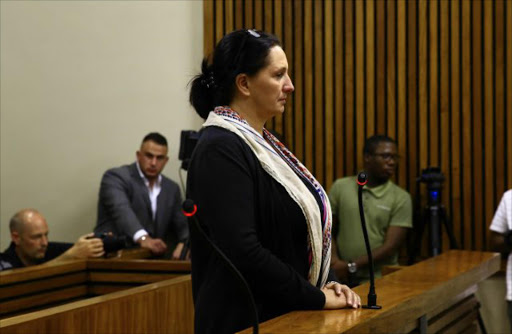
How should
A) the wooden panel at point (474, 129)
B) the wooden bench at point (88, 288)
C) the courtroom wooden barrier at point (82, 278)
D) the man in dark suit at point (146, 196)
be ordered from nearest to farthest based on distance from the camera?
the wooden bench at point (88, 288) < the courtroom wooden barrier at point (82, 278) < the wooden panel at point (474, 129) < the man in dark suit at point (146, 196)

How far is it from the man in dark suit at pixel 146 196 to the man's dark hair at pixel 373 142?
54.4 inches

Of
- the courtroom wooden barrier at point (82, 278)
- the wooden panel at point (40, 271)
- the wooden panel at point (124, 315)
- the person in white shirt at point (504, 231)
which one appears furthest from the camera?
the person in white shirt at point (504, 231)

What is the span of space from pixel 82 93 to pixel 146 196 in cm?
113

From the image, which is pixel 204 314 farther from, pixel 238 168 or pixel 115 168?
pixel 115 168

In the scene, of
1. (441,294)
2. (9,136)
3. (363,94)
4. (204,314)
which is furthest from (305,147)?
(204,314)

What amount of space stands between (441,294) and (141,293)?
1.36 m

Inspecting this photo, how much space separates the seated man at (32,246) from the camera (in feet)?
14.7

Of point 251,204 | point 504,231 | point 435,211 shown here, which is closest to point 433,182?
point 435,211

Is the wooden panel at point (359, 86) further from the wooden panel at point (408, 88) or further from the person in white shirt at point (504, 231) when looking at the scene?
the person in white shirt at point (504, 231)

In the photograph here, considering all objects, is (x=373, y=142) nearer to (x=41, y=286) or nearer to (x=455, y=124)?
(x=455, y=124)

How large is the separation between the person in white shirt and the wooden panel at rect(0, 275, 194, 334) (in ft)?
6.85

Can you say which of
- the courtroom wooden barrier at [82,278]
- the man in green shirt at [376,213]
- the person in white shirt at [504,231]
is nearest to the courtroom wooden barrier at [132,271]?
the courtroom wooden barrier at [82,278]

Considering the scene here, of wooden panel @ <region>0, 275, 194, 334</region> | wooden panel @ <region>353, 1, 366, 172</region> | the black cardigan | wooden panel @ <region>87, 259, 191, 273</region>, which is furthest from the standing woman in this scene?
wooden panel @ <region>353, 1, 366, 172</region>

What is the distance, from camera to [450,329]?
323 centimetres
